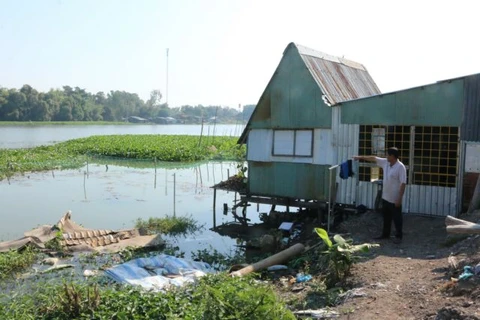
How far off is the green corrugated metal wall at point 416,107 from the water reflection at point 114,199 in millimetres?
5009

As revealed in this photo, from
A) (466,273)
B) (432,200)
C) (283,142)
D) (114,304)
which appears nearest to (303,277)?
(466,273)

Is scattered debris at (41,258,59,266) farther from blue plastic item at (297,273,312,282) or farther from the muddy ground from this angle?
the muddy ground

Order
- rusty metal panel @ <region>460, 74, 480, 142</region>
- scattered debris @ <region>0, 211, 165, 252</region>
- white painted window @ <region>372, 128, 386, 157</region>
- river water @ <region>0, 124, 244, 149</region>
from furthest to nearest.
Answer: river water @ <region>0, 124, 244, 149</region> < white painted window @ <region>372, 128, 386, 157</region> < scattered debris @ <region>0, 211, 165, 252</region> < rusty metal panel @ <region>460, 74, 480, 142</region>

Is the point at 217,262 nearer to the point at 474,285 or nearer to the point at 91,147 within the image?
the point at 474,285

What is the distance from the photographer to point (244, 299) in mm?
5512

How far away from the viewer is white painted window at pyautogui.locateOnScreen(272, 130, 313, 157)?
45.0 ft

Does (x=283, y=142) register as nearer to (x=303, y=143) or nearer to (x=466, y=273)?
(x=303, y=143)

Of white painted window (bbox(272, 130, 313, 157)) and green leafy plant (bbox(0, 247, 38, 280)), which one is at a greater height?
white painted window (bbox(272, 130, 313, 157))

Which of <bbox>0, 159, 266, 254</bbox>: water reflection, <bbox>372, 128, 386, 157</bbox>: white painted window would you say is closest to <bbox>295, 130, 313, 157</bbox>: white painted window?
<bbox>372, 128, 386, 157</bbox>: white painted window

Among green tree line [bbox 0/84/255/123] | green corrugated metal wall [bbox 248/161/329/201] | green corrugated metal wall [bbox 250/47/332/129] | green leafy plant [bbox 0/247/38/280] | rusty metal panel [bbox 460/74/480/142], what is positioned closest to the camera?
green leafy plant [bbox 0/247/38/280]

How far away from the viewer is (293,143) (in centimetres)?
1409

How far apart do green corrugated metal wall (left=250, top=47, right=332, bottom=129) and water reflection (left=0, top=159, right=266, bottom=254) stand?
3.77 m

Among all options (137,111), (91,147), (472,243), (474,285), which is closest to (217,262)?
(472,243)

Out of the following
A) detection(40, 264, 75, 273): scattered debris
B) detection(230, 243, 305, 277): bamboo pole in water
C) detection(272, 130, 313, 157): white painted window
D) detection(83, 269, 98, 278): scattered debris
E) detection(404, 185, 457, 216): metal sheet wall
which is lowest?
detection(40, 264, 75, 273): scattered debris
